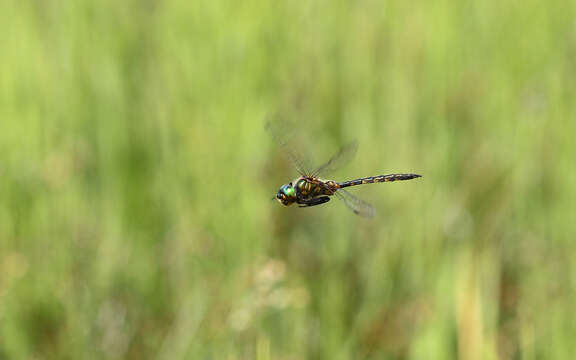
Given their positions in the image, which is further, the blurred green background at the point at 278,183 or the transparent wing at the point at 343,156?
the blurred green background at the point at 278,183

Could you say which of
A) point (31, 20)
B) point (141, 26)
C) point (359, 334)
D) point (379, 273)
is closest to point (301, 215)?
point (379, 273)

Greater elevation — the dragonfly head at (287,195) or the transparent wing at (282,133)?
the dragonfly head at (287,195)

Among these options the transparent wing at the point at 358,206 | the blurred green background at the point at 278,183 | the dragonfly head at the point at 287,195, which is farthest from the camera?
the blurred green background at the point at 278,183

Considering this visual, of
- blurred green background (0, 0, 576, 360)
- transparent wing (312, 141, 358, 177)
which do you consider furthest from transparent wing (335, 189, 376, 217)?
blurred green background (0, 0, 576, 360)

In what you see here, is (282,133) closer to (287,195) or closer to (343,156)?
(343,156)

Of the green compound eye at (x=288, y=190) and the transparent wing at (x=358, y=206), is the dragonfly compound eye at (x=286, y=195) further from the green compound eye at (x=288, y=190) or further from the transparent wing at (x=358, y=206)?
the transparent wing at (x=358, y=206)

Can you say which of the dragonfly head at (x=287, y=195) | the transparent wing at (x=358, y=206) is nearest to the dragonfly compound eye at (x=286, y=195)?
the dragonfly head at (x=287, y=195)
